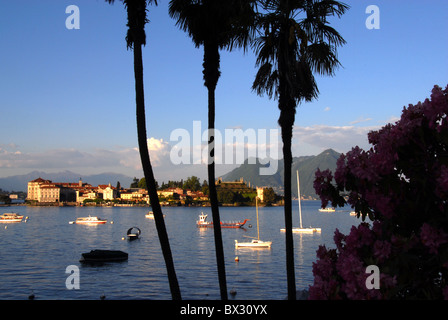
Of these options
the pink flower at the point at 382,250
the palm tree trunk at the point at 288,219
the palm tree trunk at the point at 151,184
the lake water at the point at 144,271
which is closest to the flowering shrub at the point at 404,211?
the pink flower at the point at 382,250

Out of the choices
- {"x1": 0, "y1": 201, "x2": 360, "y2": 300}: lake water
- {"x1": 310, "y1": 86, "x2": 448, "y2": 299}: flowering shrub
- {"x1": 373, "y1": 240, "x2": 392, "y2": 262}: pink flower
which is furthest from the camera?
{"x1": 0, "y1": 201, "x2": 360, "y2": 300}: lake water

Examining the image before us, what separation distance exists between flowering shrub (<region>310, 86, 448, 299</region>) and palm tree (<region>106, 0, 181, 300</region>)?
5.61 m

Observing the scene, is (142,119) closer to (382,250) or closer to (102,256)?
(382,250)

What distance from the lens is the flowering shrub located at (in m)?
4.84

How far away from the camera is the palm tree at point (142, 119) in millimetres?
10648

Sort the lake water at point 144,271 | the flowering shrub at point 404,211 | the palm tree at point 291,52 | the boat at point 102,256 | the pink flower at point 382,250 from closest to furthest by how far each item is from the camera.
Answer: the flowering shrub at point 404,211 < the pink flower at point 382,250 < the palm tree at point 291,52 < the lake water at point 144,271 < the boat at point 102,256

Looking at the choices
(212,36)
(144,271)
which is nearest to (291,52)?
(212,36)

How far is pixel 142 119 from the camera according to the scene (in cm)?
1091

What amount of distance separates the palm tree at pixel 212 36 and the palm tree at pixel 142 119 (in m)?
1.04

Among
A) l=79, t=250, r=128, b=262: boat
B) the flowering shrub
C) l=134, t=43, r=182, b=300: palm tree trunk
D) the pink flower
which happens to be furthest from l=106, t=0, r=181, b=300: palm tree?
l=79, t=250, r=128, b=262: boat

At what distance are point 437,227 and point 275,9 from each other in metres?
7.26

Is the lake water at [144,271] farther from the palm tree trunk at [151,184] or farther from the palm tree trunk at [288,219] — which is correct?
the palm tree trunk at [151,184]

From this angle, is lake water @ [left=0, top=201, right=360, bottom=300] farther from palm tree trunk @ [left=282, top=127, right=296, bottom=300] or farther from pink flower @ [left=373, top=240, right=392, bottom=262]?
pink flower @ [left=373, top=240, right=392, bottom=262]

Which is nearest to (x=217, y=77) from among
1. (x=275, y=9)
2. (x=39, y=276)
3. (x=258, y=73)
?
(x=258, y=73)
